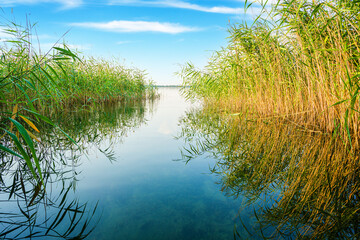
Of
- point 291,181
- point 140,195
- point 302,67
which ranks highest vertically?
point 302,67

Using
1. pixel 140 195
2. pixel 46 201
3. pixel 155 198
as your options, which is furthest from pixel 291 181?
pixel 46 201

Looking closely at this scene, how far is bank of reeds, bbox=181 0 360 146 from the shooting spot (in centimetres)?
212

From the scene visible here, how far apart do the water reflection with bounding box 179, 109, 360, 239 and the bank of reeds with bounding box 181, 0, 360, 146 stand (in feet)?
1.42

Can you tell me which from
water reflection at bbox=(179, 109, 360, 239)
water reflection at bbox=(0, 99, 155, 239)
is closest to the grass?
water reflection at bbox=(179, 109, 360, 239)

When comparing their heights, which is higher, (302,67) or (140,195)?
(302,67)

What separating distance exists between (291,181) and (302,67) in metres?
2.11

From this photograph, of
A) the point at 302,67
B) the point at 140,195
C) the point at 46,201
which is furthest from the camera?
the point at 302,67

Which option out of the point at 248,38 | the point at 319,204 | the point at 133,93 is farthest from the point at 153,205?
the point at 133,93

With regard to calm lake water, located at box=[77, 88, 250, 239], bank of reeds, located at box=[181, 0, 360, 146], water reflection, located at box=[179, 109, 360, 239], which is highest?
bank of reeds, located at box=[181, 0, 360, 146]

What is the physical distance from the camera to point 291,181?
1.49m

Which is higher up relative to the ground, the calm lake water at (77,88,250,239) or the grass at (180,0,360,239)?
the grass at (180,0,360,239)

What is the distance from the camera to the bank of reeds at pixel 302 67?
2.12 m

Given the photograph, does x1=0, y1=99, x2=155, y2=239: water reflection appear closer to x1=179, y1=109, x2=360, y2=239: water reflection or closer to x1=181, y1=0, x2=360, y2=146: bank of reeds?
x1=179, y1=109, x2=360, y2=239: water reflection

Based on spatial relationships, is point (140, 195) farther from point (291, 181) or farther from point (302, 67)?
point (302, 67)
